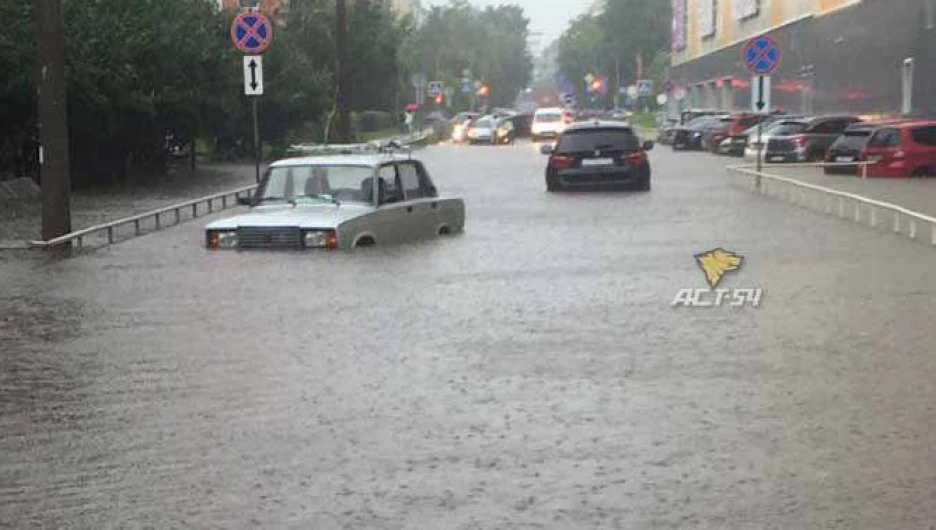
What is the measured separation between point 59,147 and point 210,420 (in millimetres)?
11213

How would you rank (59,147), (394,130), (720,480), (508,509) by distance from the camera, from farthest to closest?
(394,130)
(59,147)
(720,480)
(508,509)

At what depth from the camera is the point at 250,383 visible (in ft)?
30.0

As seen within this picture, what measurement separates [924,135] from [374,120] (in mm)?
55543

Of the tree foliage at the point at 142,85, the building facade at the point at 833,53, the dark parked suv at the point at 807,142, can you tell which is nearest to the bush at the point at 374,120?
the building facade at the point at 833,53

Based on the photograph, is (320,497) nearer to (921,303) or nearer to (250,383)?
(250,383)

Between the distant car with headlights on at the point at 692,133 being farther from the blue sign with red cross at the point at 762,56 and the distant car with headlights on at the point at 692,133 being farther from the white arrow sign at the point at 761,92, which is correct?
the blue sign with red cross at the point at 762,56

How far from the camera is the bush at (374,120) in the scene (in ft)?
269

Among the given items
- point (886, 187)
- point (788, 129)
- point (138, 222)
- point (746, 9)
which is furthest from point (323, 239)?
point (746, 9)

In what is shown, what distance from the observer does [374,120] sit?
86625mm

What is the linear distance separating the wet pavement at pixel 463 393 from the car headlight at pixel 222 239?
506mm

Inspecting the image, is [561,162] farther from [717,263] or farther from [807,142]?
[807,142]

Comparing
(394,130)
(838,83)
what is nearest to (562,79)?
(394,130)

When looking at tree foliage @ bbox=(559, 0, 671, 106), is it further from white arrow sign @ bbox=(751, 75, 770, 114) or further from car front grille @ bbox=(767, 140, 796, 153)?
white arrow sign @ bbox=(751, 75, 770, 114)

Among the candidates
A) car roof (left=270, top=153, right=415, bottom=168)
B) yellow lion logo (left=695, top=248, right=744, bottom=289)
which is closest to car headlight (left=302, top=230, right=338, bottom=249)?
car roof (left=270, top=153, right=415, bottom=168)
